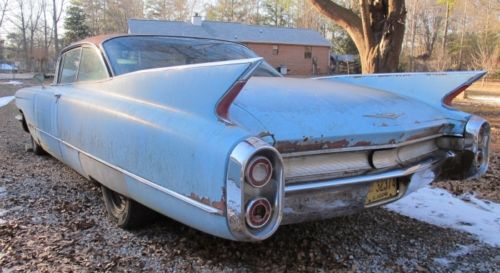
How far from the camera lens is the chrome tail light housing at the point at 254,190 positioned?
217cm

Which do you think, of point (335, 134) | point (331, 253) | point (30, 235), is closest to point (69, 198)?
point (30, 235)

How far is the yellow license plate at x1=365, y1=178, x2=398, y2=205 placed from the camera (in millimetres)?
2828

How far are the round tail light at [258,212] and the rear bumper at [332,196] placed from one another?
0.65 ft

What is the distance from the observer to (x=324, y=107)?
9.22 feet

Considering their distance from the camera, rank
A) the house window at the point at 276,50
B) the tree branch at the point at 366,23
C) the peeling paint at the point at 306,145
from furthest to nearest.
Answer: the house window at the point at 276,50 → the tree branch at the point at 366,23 → the peeling paint at the point at 306,145

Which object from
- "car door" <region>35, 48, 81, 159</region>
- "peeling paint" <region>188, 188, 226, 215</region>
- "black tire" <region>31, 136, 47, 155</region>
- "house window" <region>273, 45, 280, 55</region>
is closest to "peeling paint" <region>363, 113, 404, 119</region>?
"peeling paint" <region>188, 188, 226, 215</region>

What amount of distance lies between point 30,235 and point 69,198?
95cm

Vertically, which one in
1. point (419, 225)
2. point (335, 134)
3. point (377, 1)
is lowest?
point (419, 225)

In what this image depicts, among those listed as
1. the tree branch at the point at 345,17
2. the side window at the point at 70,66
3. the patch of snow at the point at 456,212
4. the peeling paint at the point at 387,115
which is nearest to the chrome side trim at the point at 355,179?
the peeling paint at the point at 387,115

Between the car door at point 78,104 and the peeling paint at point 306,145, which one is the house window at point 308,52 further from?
the peeling paint at point 306,145

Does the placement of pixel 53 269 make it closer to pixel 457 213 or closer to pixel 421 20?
pixel 457 213

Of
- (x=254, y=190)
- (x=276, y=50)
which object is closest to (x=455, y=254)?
(x=254, y=190)

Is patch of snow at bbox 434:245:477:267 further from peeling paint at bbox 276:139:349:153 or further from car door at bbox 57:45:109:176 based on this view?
car door at bbox 57:45:109:176

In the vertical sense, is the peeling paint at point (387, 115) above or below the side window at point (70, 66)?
below
